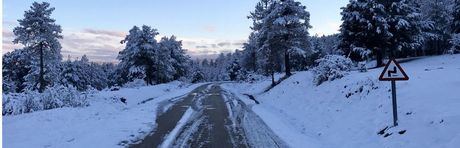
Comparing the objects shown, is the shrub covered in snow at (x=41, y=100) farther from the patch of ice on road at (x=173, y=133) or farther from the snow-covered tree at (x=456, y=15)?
the snow-covered tree at (x=456, y=15)

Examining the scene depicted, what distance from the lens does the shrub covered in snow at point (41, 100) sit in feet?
55.3

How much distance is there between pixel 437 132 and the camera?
9.57 m

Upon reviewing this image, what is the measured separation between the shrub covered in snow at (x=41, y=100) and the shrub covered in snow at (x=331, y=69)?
1214cm

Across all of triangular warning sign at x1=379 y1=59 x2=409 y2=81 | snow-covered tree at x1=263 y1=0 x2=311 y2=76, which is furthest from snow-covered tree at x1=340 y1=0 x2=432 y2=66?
triangular warning sign at x1=379 y1=59 x2=409 y2=81

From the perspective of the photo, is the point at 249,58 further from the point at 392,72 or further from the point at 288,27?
the point at 392,72

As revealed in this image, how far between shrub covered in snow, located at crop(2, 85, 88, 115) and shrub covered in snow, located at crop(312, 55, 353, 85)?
12137 millimetres

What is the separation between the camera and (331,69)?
24328 millimetres

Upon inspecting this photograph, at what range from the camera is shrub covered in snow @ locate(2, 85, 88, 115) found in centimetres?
1687

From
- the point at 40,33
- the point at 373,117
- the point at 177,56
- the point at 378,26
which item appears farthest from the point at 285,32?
the point at 177,56

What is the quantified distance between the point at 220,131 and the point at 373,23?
2642cm

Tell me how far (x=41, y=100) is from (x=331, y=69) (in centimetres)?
1408

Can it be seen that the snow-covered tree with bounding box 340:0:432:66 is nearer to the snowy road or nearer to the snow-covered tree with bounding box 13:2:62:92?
the snowy road

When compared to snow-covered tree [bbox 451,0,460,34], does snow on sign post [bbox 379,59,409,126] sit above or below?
below

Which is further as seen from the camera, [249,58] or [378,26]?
[249,58]
